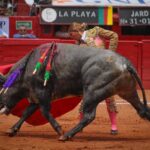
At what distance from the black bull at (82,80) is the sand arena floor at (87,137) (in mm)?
220

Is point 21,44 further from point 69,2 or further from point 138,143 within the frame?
point 138,143

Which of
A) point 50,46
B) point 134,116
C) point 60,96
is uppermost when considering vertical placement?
point 50,46

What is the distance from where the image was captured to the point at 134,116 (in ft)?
32.8

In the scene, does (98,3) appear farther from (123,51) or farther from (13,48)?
(13,48)

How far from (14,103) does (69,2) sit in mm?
8834

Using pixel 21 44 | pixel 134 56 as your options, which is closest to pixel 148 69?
pixel 134 56

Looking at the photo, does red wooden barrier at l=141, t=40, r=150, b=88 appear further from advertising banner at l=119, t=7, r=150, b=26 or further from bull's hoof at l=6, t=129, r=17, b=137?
bull's hoof at l=6, t=129, r=17, b=137

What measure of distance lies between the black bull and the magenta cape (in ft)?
1.57

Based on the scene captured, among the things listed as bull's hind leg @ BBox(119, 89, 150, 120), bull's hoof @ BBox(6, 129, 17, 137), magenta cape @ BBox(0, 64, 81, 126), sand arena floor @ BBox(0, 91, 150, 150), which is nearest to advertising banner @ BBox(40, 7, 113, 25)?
sand arena floor @ BBox(0, 91, 150, 150)

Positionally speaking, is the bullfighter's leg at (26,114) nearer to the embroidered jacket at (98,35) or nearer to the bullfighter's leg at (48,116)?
the bullfighter's leg at (48,116)

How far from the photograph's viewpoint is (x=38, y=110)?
8453mm

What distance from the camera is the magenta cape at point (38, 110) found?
848cm

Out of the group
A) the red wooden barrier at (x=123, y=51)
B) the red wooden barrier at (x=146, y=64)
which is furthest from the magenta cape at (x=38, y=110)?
the red wooden barrier at (x=146, y=64)

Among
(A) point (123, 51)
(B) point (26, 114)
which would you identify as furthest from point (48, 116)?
(A) point (123, 51)
